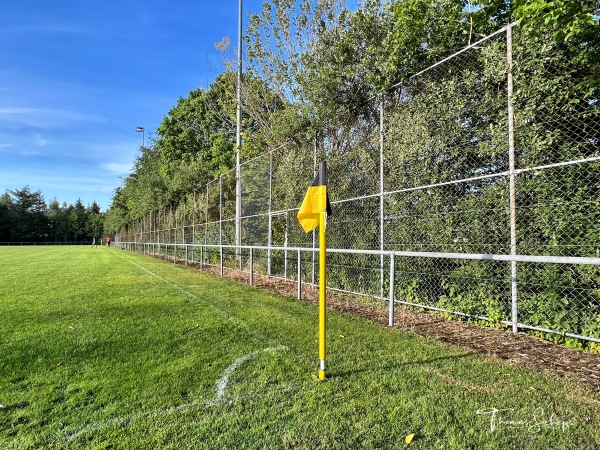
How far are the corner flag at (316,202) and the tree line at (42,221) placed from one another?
107 meters

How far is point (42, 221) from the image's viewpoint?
9706 cm

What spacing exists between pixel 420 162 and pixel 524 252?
7.37ft

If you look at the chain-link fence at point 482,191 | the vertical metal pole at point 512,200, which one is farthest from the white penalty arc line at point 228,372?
the vertical metal pole at point 512,200

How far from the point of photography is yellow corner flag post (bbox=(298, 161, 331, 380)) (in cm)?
340

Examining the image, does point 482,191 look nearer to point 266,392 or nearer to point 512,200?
point 512,200

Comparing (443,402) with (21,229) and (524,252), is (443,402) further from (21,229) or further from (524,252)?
(21,229)

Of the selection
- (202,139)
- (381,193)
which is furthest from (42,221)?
(381,193)

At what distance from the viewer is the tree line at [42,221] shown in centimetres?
8869

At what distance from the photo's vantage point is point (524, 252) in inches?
182

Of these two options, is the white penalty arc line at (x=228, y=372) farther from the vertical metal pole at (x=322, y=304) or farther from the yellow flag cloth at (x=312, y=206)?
the yellow flag cloth at (x=312, y=206)

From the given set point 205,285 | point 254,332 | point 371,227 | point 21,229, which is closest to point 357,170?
point 371,227

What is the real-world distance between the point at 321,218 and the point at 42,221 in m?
115

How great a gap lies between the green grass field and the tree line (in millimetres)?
104329

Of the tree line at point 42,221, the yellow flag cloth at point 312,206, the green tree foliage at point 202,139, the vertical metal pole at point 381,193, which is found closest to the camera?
the yellow flag cloth at point 312,206
